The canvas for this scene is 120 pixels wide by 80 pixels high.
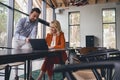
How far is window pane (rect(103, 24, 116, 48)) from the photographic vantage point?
11414mm

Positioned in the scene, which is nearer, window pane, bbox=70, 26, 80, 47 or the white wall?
the white wall

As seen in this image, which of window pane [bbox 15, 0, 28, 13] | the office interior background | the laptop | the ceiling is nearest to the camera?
the laptop

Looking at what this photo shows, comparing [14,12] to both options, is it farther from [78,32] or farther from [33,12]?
[78,32]

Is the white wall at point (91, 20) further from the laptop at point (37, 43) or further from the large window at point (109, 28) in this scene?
the laptop at point (37, 43)

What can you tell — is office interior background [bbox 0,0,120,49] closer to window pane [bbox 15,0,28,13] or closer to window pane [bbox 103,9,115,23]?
window pane [bbox 103,9,115,23]

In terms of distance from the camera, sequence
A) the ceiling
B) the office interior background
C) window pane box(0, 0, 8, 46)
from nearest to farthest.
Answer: window pane box(0, 0, 8, 46), the ceiling, the office interior background

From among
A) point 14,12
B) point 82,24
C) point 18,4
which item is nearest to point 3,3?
point 14,12

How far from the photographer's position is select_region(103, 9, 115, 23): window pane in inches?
452

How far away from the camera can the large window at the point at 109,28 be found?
11.4 meters

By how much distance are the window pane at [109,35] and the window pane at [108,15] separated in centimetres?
28

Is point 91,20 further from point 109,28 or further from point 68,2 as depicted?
point 68,2

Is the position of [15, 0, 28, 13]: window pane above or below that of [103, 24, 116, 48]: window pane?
above

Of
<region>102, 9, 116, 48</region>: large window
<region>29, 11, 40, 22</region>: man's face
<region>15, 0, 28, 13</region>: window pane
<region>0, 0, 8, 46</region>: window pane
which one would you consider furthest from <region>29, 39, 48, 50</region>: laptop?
<region>102, 9, 116, 48</region>: large window

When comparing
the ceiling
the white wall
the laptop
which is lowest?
the laptop
